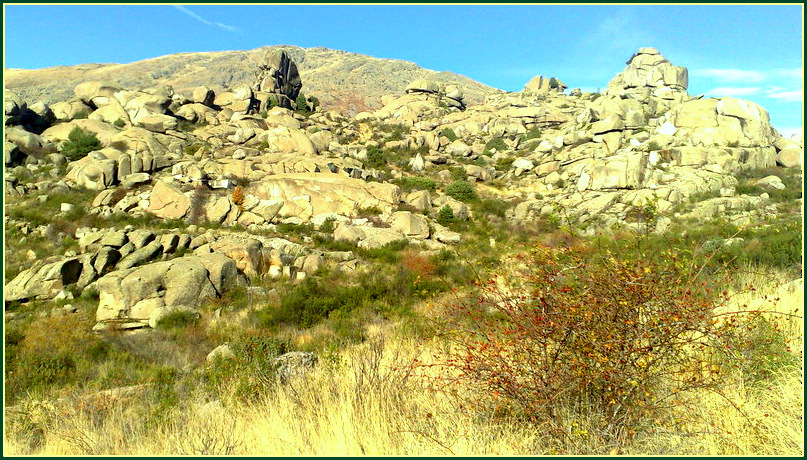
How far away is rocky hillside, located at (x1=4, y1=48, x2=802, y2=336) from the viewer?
16.2 m

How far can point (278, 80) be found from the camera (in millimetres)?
51094

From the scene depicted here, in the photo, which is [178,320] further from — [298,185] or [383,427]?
[298,185]

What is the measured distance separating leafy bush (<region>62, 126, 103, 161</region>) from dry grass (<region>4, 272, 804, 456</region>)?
99.0 feet

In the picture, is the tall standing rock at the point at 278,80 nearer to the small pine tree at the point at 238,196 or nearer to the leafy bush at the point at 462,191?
the small pine tree at the point at 238,196

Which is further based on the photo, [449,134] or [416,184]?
[449,134]

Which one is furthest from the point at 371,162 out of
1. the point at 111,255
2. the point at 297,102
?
the point at 111,255

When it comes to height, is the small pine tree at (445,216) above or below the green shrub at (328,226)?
above

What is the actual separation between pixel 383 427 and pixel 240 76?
119 meters

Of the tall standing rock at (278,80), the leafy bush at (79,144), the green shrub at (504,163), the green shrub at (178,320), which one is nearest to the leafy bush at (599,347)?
the green shrub at (178,320)

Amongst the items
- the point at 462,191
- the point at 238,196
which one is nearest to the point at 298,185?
the point at 238,196

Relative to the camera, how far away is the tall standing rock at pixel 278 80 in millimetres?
48344

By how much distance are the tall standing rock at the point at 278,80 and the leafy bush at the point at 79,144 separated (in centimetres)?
1882

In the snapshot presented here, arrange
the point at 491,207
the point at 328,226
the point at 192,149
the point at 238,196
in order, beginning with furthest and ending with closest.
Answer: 1. the point at 192,149
2. the point at 491,207
3. the point at 238,196
4. the point at 328,226

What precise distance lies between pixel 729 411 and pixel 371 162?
112 ft
